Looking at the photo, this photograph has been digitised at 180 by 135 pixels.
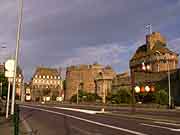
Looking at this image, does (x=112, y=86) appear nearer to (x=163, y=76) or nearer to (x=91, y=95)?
(x=91, y=95)

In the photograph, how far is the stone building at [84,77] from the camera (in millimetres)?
142250

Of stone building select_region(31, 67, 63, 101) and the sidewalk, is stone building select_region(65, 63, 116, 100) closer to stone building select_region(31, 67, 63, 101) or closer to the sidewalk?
stone building select_region(31, 67, 63, 101)

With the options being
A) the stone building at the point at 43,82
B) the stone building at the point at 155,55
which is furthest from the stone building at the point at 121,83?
the stone building at the point at 43,82

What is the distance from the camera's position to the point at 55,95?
153875 millimetres

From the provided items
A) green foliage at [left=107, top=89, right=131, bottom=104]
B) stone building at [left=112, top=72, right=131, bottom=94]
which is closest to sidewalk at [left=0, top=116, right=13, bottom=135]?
green foliage at [left=107, top=89, right=131, bottom=104]

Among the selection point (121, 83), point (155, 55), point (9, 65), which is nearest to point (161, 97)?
point (121, 83)

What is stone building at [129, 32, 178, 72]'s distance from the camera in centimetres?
11800

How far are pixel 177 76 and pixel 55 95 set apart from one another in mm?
72831

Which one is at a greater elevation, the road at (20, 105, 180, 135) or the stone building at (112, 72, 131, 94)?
the stone building at (112, 72, 131, 94)

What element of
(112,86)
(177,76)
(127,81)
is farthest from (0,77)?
(112,86)

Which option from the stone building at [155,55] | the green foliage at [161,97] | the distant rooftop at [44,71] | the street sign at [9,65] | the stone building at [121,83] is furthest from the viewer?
the distant rooftop at [44,71]

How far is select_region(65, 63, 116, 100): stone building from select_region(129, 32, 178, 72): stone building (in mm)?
13939

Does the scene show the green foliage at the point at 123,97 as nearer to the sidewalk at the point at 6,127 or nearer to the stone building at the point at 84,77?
the stone building at the point at 84,77

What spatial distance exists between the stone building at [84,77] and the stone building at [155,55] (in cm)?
1394
